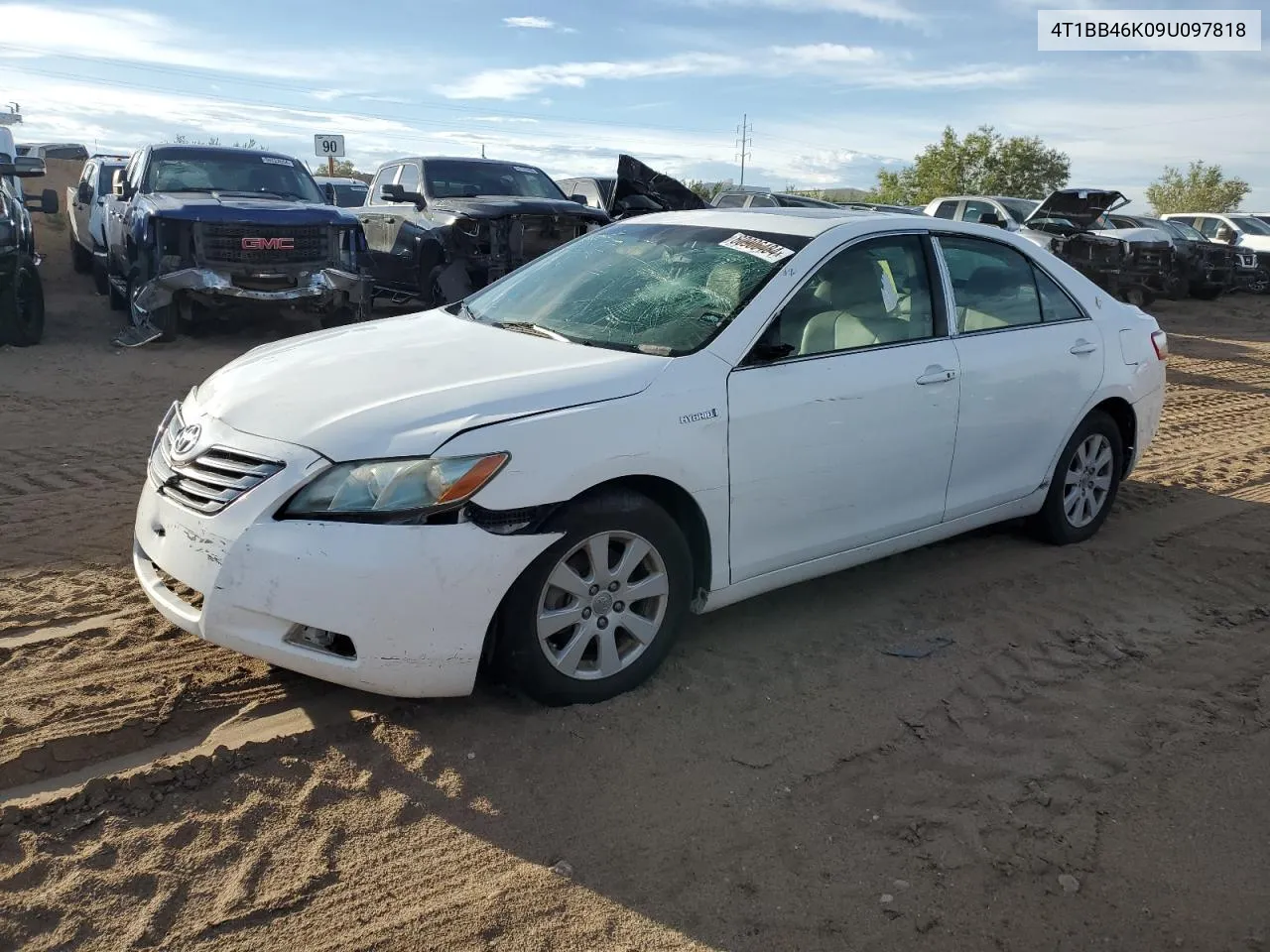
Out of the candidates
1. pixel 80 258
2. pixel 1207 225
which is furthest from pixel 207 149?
pixel 1207 225

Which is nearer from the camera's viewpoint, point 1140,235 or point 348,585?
point 348,585

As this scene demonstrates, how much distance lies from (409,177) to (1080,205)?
9.65 meters

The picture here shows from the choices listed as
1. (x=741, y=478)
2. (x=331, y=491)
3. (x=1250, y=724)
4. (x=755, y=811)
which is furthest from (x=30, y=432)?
(x=1250, y=724)

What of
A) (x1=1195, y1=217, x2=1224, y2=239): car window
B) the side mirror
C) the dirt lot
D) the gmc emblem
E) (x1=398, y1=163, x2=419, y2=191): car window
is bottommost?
the dirt lot

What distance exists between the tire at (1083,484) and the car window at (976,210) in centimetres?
1435

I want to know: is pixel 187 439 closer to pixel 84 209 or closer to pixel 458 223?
pixel 458 223

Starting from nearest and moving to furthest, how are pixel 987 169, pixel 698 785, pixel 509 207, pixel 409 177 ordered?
pixel 698 785, pixel 509 207, pixel 409 177, pixel 987 169

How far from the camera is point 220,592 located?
331 centimetres

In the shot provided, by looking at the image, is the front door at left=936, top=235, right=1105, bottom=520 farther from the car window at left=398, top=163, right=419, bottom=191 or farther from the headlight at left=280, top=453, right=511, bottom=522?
the car window at left=398, top=163, right=419, bottom=191

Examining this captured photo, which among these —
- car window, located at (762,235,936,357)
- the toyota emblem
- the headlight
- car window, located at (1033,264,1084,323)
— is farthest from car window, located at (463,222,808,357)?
car window, located at (1033,264,1084,323)

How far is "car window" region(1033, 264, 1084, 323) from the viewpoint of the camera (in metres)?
5.34

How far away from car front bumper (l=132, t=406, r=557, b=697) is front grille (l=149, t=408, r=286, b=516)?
0.04 metres

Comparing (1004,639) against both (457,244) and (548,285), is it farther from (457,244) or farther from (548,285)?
(457,244)

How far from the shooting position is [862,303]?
4480mm
